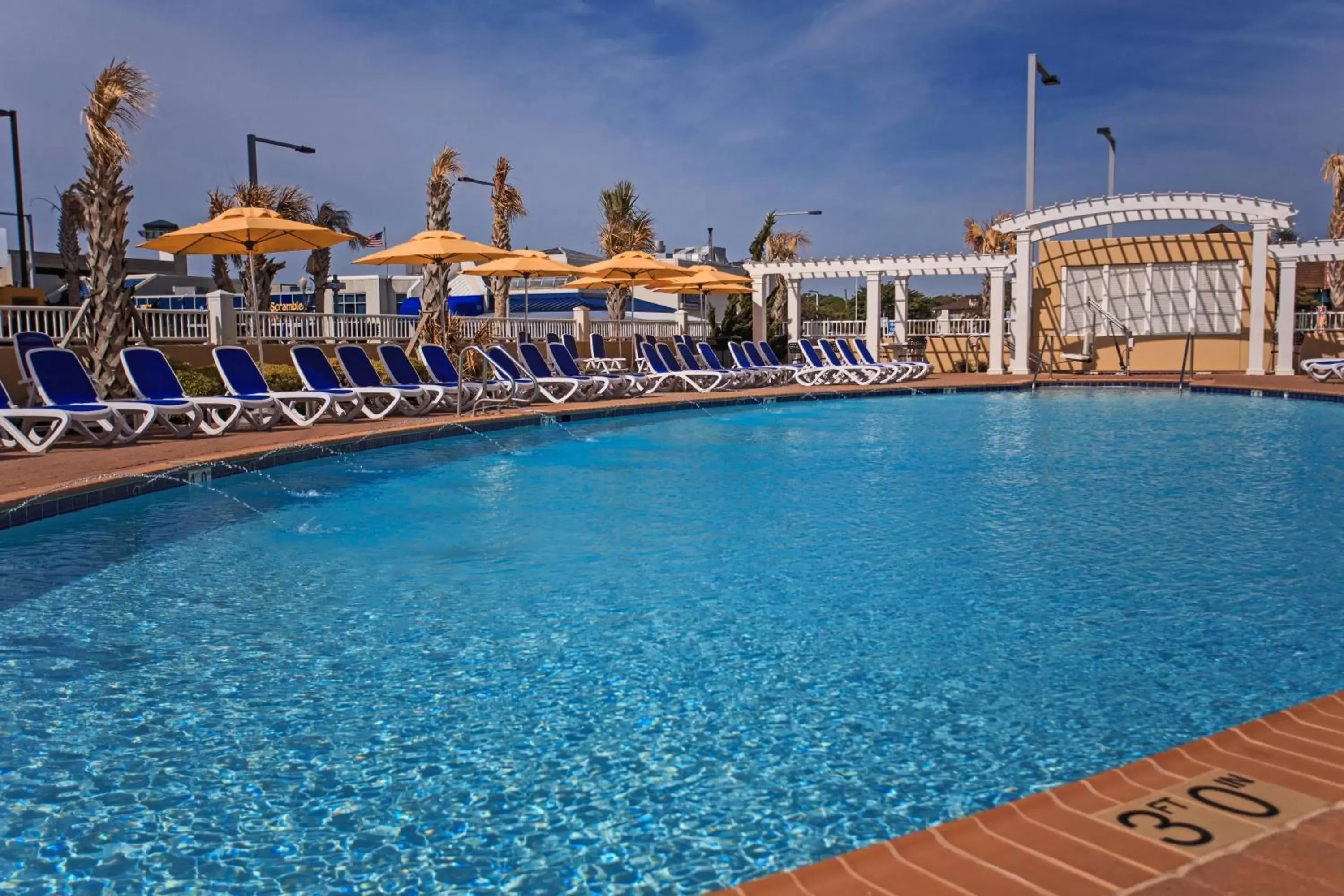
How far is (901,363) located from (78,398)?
57.8 feet

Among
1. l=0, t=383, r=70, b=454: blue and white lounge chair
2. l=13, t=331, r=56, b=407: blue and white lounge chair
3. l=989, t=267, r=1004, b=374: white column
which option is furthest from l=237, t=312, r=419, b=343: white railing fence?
l=989, t=267, r=1004, b=374: white column

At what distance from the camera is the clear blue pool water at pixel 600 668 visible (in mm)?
2809

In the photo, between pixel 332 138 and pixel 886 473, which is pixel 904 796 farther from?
pixel 332 138

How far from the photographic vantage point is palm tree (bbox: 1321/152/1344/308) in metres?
32.1

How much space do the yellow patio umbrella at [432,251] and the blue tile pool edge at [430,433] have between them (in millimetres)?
3257

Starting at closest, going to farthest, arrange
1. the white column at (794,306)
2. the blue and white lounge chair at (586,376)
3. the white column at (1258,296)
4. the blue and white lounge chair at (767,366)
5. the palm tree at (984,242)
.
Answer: the blue and white lounge chair at (586,376)
the blue and white lounge chair at (767,366)
the white column at (1258,296)
the white column at (794,306)
the palm tree at (984,242)

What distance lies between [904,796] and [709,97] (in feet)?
74.1

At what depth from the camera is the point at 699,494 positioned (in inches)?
331

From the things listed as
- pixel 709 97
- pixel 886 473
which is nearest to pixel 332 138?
pixel 709 97

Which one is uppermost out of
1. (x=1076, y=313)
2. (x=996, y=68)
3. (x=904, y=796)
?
(x=996, y=68)

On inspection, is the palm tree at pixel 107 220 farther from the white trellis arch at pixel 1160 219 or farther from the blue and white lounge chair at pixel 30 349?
the white trellis arch at pixel 1160 219

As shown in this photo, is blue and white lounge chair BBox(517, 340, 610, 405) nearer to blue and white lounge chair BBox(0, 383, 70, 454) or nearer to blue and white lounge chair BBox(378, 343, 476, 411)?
blue and white lounge chair BBox(378, 343, 476, 411)

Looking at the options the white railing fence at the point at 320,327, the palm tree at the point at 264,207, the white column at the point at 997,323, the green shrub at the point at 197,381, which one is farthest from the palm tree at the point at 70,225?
the white column at the point at 997,323

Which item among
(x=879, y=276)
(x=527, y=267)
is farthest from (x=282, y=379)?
(x=879, y=276)
